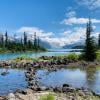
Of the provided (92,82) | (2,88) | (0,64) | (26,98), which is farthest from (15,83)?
(0,64)

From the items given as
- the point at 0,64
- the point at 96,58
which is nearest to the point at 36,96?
the point at 0,64

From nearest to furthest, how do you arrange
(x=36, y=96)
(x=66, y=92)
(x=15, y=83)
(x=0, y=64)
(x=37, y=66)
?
1. (x=36, y=96)
2. (x=66, y=92)
3. (x=15, y=83)
4. (x=37, y=66)
5. (x=0, y=64)

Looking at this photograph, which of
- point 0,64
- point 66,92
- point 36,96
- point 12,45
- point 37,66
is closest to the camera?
point 36,96

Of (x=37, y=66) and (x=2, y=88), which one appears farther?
(x=37, y=66)

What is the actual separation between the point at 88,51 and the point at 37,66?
51.0ft

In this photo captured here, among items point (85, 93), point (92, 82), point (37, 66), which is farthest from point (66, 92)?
point (37, 66)

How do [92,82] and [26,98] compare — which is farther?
[92,82]

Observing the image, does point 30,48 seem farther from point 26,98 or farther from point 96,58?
point 26,98

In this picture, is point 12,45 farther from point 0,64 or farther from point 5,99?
point 5,99

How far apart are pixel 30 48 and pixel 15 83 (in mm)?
139026

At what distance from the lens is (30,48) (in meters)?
171

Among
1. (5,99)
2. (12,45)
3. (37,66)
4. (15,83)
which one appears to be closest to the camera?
(5,99)

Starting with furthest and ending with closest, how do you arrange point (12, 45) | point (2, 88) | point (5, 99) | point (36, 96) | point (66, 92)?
point (12, 45) → point (2, 88) → point (66, 92) → point (36, 96) → point (5, 99)

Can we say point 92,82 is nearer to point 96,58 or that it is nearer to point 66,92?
point 66,92
